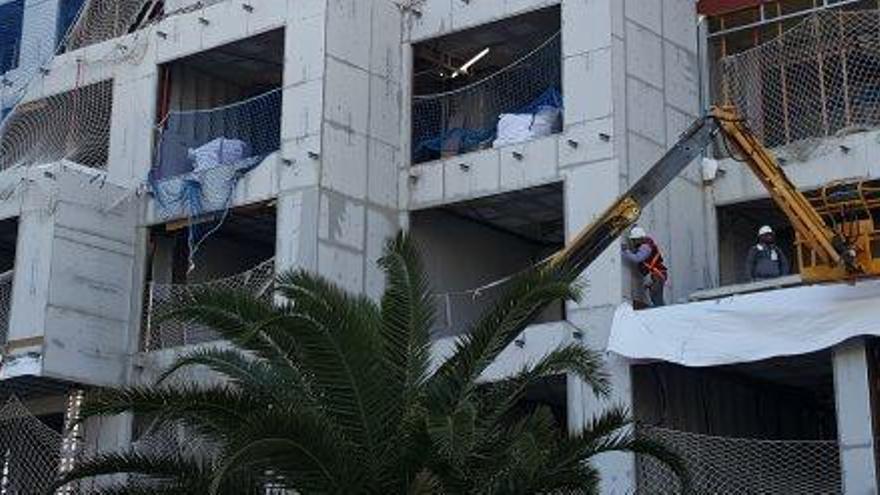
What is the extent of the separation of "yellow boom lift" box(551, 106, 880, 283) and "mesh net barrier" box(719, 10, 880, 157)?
348cm

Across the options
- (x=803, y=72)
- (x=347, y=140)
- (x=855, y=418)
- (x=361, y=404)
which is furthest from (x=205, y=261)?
(x=361, y=404)

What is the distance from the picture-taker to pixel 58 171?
26.7 meters

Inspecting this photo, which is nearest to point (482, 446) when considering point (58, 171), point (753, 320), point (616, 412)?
point (616, 412)

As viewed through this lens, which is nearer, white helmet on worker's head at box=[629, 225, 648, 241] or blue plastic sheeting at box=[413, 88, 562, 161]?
white helmet on worker's head at box=[629, 225, 648, 241]

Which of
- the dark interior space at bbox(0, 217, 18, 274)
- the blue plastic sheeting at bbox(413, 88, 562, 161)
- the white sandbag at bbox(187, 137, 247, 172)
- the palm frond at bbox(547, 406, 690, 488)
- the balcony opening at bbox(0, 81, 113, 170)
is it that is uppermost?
the balcony opening at bbox(0, 81, 113, 170)

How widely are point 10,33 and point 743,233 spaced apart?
16745mm

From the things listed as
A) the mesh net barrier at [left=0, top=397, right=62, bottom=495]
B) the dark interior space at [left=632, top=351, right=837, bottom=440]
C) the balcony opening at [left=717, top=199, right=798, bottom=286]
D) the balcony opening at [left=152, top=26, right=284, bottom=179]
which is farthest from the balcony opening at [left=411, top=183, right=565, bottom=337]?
the mesh net barrier at [left=0, top=397, right=62, bottom=495]

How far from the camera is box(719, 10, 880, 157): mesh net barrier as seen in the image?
25.9 meters

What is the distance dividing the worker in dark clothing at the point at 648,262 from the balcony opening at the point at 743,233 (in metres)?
2.51

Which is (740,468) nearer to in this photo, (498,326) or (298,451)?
(498,326)

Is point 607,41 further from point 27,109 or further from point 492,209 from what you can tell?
point 27,109

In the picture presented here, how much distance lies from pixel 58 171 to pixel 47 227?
41.6 inches

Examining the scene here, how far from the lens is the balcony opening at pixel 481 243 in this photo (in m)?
27.4

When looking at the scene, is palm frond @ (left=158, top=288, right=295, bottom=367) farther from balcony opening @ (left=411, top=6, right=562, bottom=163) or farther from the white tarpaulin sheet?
balcony opening @ (left=411, top=6, right=562, bottom=163)
